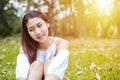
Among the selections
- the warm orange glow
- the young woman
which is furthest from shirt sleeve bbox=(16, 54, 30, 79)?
the warm orange glow

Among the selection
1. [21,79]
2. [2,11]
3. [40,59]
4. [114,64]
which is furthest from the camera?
[2,11]

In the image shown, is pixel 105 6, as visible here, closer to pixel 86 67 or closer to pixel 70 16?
pixel 70 16

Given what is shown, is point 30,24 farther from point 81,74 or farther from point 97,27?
point 97,27

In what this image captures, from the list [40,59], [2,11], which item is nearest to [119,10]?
[2,11]

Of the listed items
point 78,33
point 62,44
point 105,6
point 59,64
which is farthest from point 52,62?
point 105,6

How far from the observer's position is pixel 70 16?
1109 cm

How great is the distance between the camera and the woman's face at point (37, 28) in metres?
2.19

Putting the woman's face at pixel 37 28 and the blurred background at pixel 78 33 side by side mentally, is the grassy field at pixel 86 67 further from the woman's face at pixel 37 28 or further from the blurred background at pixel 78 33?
the woman's face at pixel 37 28

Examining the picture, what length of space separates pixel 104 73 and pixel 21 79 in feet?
3.75

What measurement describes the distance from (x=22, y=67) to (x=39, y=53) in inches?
7.3

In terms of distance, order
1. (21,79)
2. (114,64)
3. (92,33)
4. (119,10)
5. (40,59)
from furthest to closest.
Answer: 1. (92,33)
2. (119,10)
3. (114,64)
4. (40,59)
5. (21,79)

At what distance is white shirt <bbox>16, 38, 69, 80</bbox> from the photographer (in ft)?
6.89

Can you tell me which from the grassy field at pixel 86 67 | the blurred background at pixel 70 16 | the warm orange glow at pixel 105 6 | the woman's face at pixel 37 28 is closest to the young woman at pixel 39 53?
the woman's face at pixel 37 28

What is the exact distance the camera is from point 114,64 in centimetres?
364
